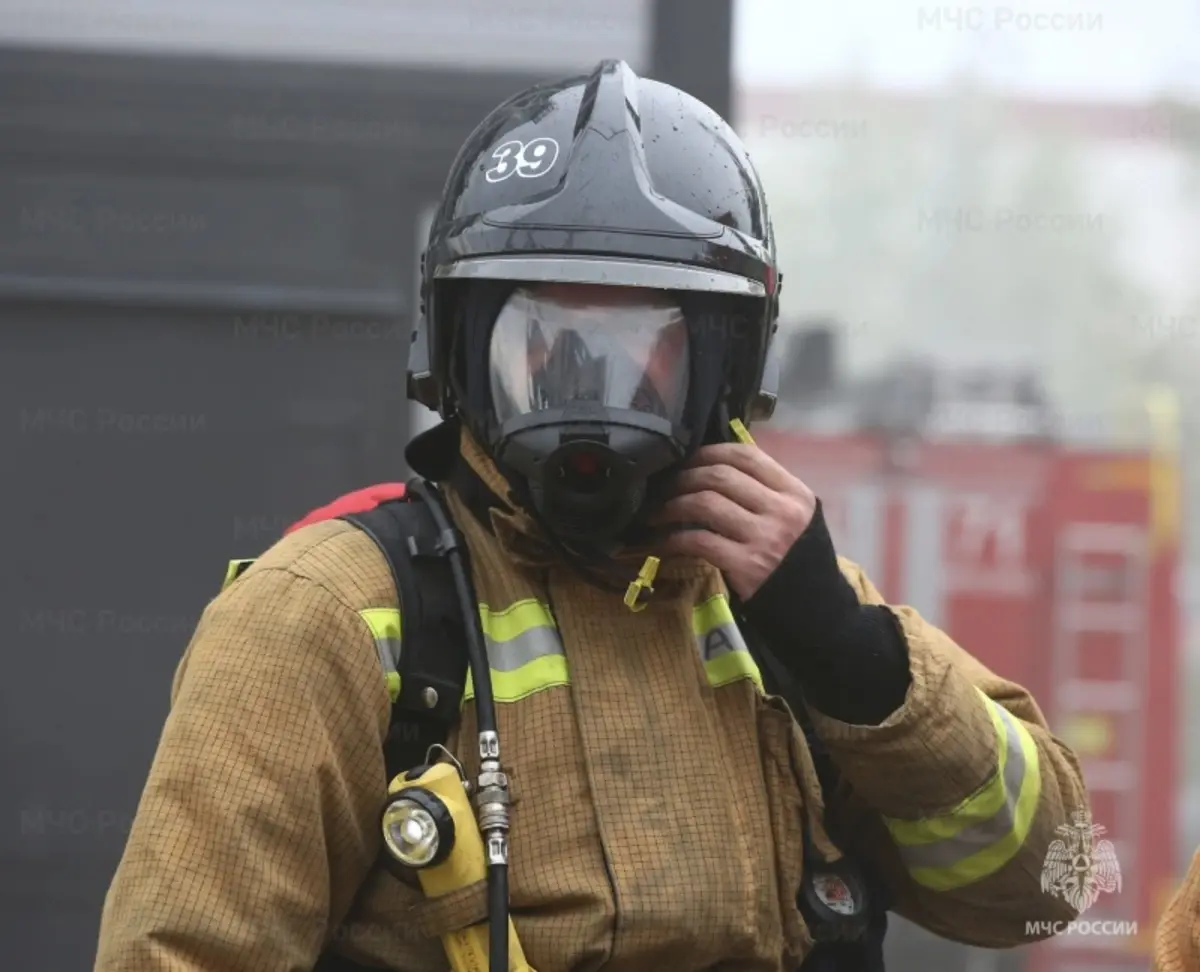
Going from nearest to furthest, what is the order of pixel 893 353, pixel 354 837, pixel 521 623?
pixel 354 837, pixel 521 623, pixel 893 353

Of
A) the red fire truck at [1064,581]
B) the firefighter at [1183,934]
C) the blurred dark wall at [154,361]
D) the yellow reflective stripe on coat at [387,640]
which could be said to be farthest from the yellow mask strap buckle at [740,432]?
the red fire truck at [1064,581]

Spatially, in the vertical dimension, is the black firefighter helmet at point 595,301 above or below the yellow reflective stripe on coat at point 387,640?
above

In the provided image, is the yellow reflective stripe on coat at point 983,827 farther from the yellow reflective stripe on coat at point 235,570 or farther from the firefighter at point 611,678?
the yellow reflective stripe on coat at point 235,570

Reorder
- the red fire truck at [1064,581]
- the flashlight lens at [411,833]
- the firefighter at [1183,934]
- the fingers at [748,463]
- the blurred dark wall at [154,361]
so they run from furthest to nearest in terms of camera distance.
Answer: the red fire truck at [1064,581] → the blurred dark wall at [154,361] → the fingers at [748,463] → the firefighter at [1183,934] → the flashlight lens at [411,833]

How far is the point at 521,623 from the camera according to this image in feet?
4.94

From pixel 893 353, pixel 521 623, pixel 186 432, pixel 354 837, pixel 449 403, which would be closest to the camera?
pixel 354 837

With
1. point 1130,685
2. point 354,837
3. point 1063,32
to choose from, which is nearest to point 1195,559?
point 1130,685

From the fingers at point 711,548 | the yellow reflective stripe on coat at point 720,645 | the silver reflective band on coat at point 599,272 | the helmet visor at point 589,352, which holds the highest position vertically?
the silver reflective band on coat at point 599,272

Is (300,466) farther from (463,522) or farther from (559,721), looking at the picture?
(559,721)

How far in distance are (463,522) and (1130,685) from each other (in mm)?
1722

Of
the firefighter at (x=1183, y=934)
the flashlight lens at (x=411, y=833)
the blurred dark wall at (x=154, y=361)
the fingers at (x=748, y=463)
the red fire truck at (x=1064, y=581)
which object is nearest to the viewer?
the flashlight lens at (x=411, y=833)

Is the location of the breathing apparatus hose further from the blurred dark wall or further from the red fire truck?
the red fire truck

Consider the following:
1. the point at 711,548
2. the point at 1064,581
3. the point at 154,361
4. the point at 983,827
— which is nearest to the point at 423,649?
the point at 711,548

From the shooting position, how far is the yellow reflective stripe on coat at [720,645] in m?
1.58
